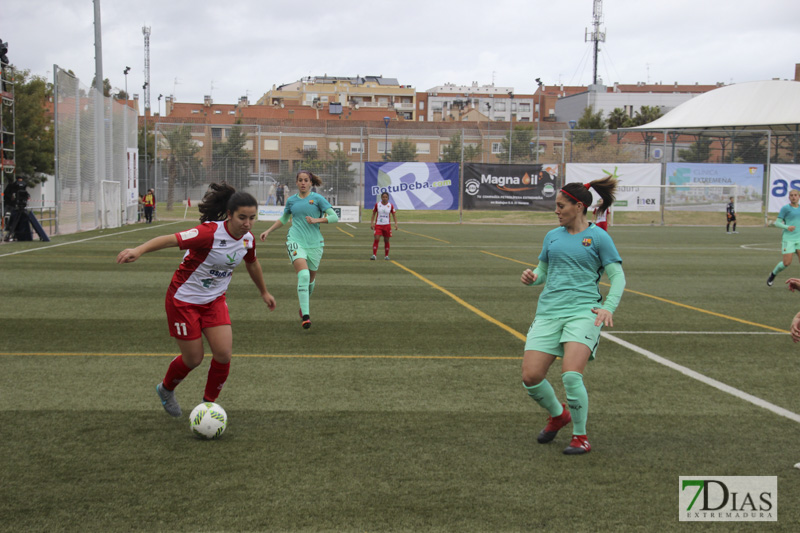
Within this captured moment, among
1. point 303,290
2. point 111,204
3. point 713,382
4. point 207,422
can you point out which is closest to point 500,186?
point 111,204

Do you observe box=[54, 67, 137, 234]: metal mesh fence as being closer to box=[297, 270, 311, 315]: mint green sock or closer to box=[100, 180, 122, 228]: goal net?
box=[100, 180, 122, 228]: goal net

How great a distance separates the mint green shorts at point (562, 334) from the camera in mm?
5281

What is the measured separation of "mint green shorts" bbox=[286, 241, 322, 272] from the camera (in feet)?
35.6

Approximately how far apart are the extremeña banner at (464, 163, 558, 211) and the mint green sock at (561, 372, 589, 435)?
122 ft

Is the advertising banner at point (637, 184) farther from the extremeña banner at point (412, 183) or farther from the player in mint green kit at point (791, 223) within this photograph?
the player in mint green kit at point (791, 223)

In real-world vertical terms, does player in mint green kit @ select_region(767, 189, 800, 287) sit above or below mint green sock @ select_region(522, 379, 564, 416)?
above

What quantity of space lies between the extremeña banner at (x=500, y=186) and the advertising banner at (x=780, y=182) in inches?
531

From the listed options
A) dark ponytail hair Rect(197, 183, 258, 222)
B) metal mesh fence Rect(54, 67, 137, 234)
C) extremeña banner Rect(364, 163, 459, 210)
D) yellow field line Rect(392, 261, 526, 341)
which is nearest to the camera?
dark ponytail hair Rect(197, 183, 258, 222)

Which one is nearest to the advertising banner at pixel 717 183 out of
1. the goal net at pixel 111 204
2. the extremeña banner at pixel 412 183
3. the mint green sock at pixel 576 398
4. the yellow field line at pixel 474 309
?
the extremeña banner at pixel 412 183

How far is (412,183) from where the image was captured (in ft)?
135

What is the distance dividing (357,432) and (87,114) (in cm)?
2800

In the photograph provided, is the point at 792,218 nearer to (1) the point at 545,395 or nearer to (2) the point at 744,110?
(1) the point at 545,395

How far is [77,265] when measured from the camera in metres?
17.6

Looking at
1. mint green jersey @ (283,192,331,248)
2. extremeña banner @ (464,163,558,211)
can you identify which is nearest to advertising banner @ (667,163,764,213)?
extremeña banner @ (464,163,558,211)
